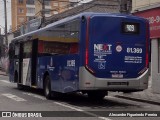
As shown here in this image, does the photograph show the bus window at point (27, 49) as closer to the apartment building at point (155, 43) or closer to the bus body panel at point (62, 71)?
the bus body panel at point (62, 71)

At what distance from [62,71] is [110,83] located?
7.73ft

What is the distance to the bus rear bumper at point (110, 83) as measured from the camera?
14.9 metres

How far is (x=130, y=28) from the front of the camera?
51.3ft

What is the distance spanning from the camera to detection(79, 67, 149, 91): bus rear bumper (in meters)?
14.9

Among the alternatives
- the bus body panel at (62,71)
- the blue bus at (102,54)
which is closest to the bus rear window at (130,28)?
the blue bus at (102,54)

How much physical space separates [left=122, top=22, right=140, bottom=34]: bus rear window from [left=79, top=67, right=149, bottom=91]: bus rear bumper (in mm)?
1566

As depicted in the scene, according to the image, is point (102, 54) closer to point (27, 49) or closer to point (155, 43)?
point (155, 43)

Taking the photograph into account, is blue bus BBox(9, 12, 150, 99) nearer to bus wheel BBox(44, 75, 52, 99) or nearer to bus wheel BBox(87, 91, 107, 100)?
bus wheel BBox(44, 75, 52, 99)

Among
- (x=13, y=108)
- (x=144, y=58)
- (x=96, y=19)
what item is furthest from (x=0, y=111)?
(x=144, y=58)

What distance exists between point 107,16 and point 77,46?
1.51 metres

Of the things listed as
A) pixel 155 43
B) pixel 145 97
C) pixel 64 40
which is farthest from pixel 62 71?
pixel 155 43

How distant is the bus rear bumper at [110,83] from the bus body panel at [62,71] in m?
0.37

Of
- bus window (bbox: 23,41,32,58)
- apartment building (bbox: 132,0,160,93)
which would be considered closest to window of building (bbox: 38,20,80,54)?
Answer: bus window (bbox: 23,41,32,58)

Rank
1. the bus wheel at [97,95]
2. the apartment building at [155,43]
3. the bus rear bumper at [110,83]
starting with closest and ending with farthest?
the bus rear bumper at [110,83], the bus wheel at [97,95], the apartment building at [155,43]
